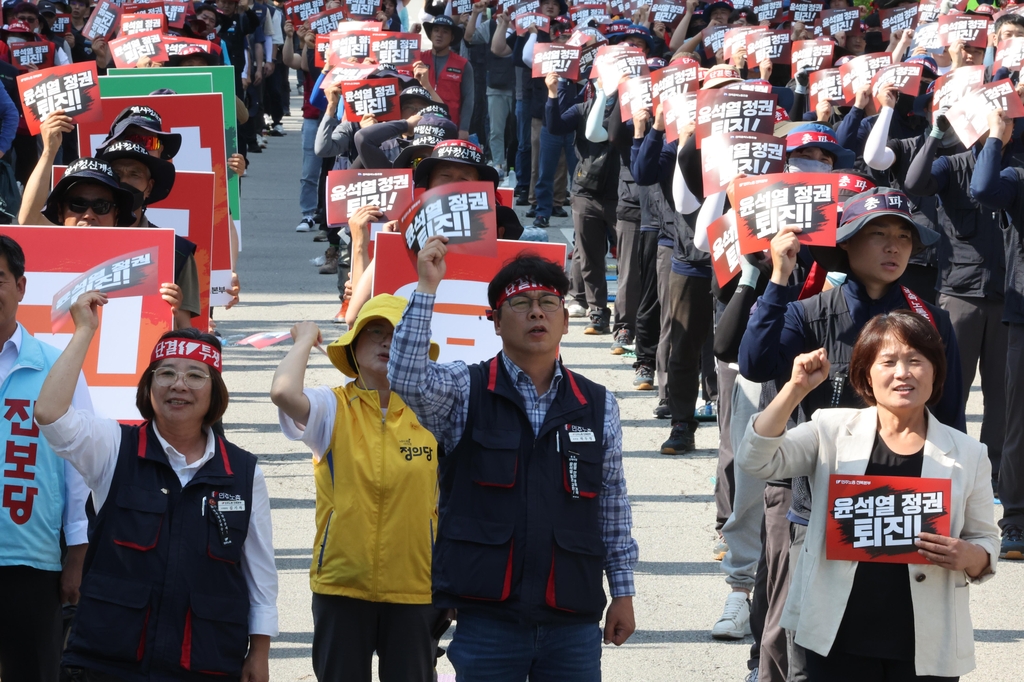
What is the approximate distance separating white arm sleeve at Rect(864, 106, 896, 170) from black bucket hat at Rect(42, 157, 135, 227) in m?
4.88

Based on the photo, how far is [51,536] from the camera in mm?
4621

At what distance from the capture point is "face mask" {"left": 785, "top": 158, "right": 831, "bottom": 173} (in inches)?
265

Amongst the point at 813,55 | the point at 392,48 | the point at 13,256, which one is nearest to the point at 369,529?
the point at 13,256

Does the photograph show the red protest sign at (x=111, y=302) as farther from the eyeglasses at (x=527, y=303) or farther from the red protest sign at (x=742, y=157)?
the red protest sign at (x=742, y=157)

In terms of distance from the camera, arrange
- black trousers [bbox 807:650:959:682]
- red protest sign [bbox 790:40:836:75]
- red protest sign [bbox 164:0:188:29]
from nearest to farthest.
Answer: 1. black trousers [bbox 807:650:959:682]
2. red protest sign [bbox 790:40:836:75]
3. red protest sign [bbox 164:0:188:29]

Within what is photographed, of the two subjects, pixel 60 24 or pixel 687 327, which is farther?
pixel 60 24

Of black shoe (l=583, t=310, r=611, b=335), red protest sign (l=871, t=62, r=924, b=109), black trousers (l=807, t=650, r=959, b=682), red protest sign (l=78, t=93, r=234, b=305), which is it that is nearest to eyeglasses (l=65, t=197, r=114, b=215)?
red protest sign (l=78, t=93, r=234, b=305)

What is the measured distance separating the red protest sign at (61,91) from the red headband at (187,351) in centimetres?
442

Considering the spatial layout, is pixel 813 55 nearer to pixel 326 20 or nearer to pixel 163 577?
pixel 326 20

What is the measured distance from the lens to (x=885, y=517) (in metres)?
4.15

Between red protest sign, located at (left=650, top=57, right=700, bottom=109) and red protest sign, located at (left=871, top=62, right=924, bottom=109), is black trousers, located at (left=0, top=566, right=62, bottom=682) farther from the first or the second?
red protest sign, located at (left=871, top=62, right=924, bottom=109)

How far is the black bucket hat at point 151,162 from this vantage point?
671 centimetres

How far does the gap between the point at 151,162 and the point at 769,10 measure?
11783 mm

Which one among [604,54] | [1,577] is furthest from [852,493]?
[604,54]
